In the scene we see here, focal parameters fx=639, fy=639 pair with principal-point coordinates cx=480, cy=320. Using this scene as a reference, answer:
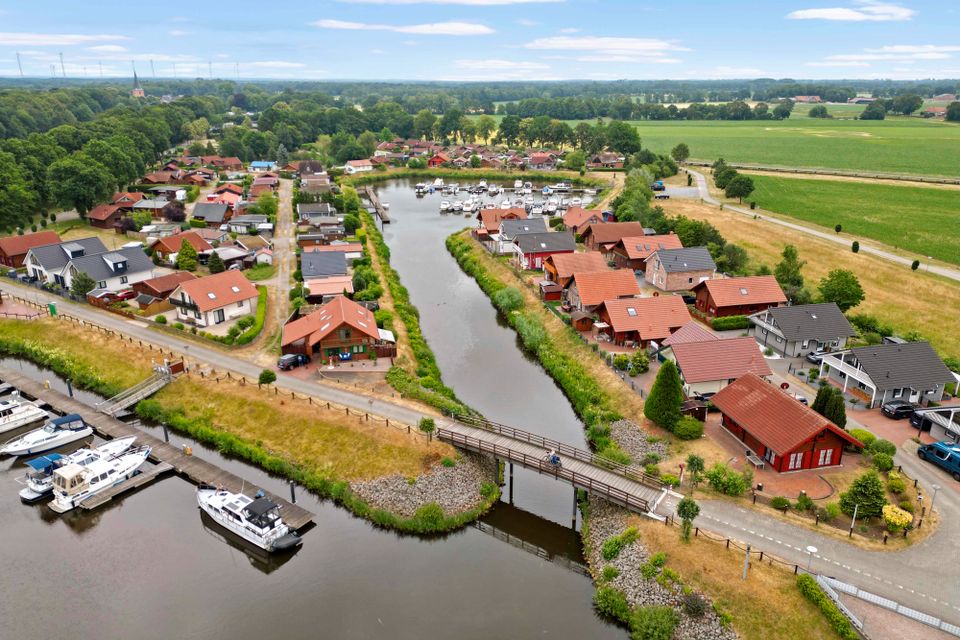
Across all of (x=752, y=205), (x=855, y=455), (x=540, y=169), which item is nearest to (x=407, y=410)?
(x=855, y=455)

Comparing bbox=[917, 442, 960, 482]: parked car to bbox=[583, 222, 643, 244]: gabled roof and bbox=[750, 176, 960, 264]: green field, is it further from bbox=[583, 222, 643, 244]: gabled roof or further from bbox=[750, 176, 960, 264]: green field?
bbox=[750, 176, 960, 264]: green field

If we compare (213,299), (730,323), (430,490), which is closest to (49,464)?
(213,299)

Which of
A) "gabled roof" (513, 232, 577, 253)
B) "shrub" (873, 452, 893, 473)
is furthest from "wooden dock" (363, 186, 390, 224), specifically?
"shrub" (873, 452, 893, 473)

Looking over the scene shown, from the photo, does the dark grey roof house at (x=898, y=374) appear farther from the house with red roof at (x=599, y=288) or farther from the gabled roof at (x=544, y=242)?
the gabled roof at (x=544, y=242)

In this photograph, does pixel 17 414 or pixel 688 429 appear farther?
pixel 17 414

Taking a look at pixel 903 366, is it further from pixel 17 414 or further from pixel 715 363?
pixel 17 414
